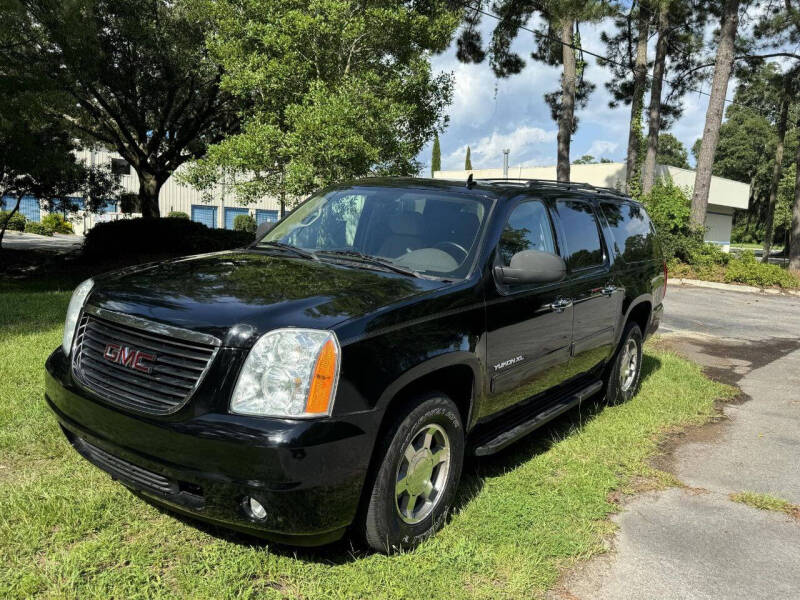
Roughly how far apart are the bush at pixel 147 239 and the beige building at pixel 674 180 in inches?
686

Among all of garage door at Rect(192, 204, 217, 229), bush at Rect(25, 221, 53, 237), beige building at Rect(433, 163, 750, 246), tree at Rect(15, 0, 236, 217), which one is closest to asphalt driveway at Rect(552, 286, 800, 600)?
tree at Rect(15, 0, 236, 217)

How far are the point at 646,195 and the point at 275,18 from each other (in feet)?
46.8

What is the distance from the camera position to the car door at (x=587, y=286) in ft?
15.2

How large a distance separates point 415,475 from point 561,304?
5.82 ft

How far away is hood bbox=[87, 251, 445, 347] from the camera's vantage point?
2.72 m

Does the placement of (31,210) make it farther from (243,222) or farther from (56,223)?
(243,222)

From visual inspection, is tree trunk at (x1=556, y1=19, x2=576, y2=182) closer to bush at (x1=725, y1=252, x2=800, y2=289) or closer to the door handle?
bush at (x1=725, y1=252, x2=800, y2=289)

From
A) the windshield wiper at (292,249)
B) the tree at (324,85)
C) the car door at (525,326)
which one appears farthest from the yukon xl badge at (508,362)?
the tree at (324,85)

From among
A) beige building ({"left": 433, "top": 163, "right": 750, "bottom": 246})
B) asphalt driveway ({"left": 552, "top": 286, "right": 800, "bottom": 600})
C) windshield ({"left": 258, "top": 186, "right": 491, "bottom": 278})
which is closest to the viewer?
asphalt driveway ({"left": 552, "top": 286, "right": 800, "bottom": 600})

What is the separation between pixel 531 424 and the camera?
4.10m

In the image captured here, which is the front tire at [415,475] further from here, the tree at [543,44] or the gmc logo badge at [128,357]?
the tree at [543,44]

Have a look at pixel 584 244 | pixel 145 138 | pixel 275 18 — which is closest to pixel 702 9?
pixel 275 18

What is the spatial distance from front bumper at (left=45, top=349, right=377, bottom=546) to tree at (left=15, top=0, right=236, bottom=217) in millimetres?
13120

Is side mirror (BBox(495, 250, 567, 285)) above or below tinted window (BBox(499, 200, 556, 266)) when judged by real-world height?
below
